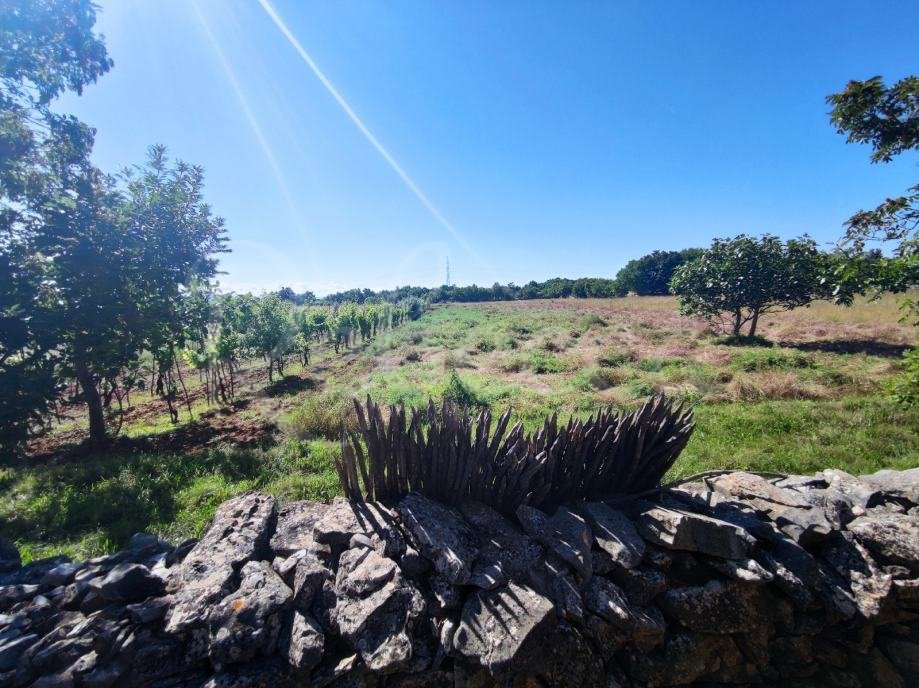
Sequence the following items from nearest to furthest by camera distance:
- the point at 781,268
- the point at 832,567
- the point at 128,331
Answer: the point at 832,567
the point at 128,331
the point at 781,268

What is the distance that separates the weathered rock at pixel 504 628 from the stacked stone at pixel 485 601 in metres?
0.01

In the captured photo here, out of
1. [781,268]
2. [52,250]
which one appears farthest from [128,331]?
[781,268]

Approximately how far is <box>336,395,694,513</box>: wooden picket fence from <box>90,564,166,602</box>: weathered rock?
5.12ft

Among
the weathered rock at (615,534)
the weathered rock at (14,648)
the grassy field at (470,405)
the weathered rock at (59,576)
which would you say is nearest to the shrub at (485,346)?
the grassy field at (470,405)

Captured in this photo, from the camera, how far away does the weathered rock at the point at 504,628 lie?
2.32 meters

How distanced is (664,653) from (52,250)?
13.8 meters

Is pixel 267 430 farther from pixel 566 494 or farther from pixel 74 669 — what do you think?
pixel 566 494

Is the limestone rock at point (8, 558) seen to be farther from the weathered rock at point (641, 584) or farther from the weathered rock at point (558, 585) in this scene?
the weathered rock at point (641, 584)

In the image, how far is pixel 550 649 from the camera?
2557 millimetres

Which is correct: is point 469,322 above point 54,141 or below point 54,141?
below

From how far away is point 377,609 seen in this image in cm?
252

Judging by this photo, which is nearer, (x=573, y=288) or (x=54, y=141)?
(x=54, y=141)

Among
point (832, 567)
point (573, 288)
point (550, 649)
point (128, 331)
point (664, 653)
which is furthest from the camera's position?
point (573, 288)

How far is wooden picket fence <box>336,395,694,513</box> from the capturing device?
11.7 feet
